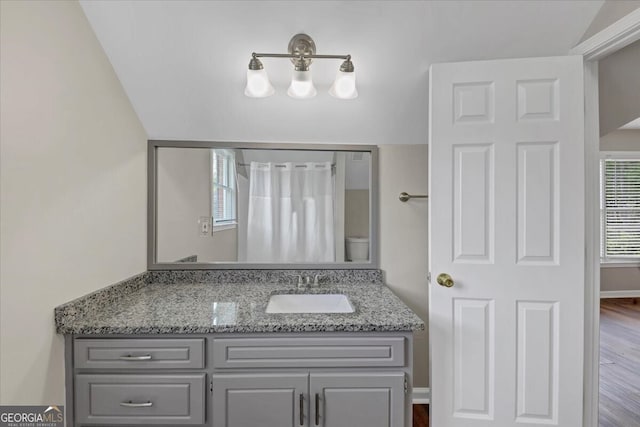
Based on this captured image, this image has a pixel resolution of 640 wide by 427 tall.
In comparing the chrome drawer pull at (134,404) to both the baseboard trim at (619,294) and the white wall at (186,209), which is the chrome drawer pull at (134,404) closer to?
the white wall at (186,209)

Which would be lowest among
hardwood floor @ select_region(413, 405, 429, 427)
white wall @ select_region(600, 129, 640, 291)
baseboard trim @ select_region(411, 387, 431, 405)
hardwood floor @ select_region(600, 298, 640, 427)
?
hardwood floor @ select_region(413, 405, 429, 427)

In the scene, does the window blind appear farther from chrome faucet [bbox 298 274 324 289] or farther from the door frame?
chrome faucet [bbox 298 274 324 289]

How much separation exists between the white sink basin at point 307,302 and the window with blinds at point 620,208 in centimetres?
481

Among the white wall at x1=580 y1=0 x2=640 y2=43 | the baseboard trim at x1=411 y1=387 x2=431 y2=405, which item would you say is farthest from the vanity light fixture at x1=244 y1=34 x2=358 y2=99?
the baseboard trim at x1=411 y1=387 x2=431 y2=405

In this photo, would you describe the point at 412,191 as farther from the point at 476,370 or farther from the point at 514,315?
the point at 476,370

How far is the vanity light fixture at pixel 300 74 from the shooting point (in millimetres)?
1520

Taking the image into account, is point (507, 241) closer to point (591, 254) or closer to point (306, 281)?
point (591, 254)

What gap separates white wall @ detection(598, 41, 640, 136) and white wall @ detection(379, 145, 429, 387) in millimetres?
910

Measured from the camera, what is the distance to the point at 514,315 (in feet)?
4.80

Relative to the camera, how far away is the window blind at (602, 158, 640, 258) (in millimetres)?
4594

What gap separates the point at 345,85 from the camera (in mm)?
1564

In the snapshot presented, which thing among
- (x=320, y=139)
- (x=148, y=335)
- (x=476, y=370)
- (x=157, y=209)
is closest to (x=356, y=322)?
(x=476, y=370)

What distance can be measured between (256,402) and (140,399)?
0.45m

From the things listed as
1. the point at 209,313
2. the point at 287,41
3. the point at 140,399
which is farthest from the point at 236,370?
the point at 287,41
